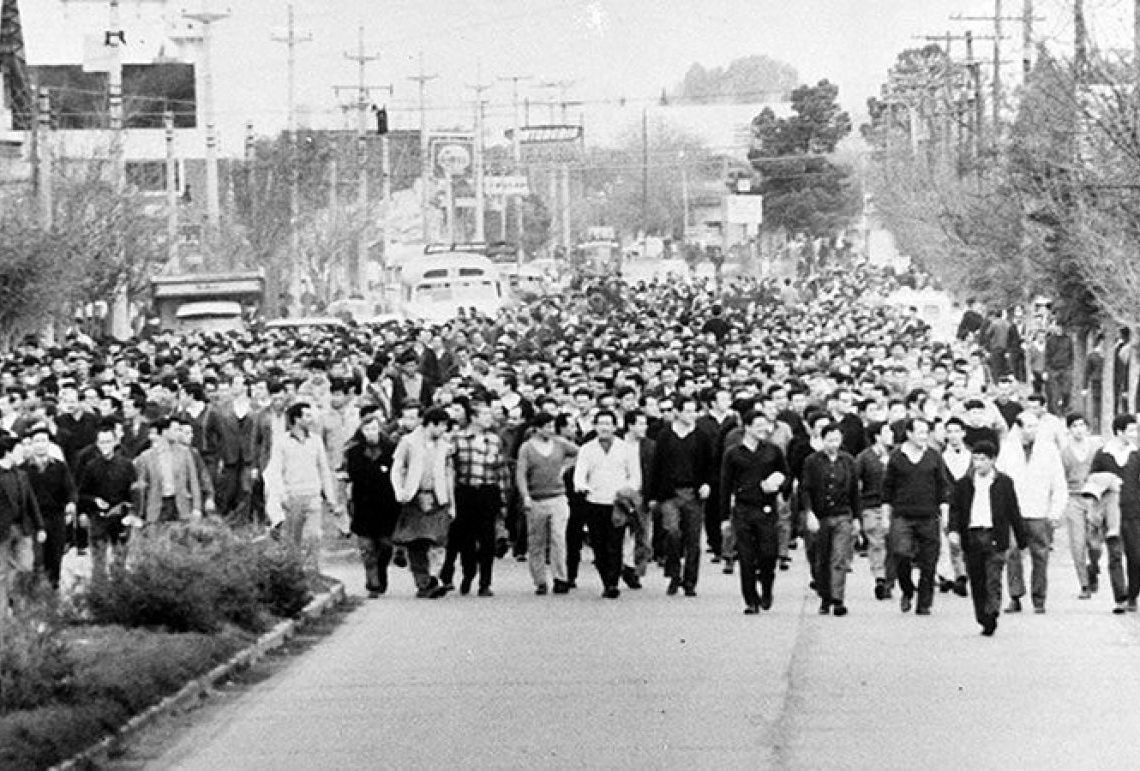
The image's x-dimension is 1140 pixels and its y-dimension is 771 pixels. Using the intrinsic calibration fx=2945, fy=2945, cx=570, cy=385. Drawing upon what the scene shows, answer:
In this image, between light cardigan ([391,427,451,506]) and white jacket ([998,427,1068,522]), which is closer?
white jacket ([998,427,1068,522])

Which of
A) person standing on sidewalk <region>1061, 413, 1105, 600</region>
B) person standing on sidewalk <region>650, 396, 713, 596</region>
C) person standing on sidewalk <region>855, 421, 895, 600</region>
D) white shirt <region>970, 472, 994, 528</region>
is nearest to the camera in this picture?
white shirt <region>970, 472, 994, 528</region>

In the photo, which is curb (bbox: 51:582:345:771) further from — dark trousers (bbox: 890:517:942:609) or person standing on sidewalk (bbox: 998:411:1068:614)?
person standing on sidewalk (bbox: 998:411:1068:614)

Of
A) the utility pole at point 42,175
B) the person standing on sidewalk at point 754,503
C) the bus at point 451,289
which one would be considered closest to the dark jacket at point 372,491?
the person standing on sidewalk at point 754,503

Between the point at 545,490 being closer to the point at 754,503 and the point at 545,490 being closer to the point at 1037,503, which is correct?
the point at 754,503

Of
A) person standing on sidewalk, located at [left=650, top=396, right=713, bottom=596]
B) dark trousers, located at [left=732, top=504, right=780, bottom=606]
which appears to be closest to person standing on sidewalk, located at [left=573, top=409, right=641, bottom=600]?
person standing on sidewalk, located at [left=650, top=396, right=713, bottom=596]

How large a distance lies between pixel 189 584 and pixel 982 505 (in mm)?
5768

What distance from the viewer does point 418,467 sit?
24375 mm

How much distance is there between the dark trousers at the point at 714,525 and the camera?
92.3 feet

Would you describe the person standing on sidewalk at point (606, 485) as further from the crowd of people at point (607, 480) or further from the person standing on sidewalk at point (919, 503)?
the person standing on sidewalk at point (919, 503)

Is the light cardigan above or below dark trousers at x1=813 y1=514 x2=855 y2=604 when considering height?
above

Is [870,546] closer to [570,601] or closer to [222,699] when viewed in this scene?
[570,601]

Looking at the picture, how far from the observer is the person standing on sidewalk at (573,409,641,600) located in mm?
24797

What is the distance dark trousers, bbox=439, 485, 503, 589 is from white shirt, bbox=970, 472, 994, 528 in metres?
4.93

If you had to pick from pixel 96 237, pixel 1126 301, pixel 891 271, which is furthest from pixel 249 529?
pixel 891 271
